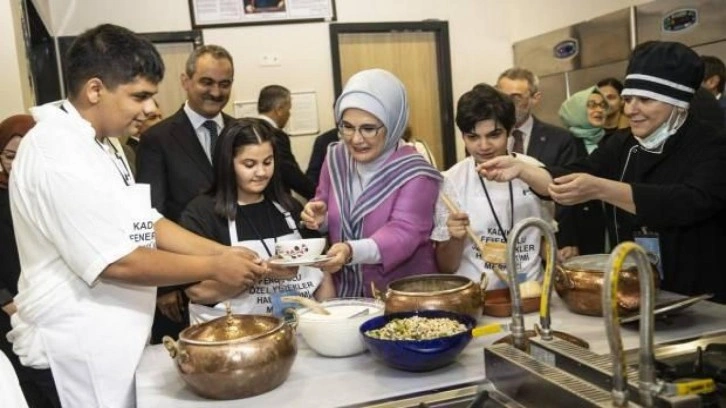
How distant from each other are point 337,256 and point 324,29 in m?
3.67

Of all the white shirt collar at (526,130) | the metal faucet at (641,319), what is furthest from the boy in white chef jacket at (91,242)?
the white shirt collar at (526,130)

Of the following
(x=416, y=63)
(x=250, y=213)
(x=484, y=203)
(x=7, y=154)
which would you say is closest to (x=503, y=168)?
(x=484, y=203)

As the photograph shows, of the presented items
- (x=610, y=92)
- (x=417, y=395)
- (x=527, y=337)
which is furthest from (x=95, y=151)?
(x=610, y=92)

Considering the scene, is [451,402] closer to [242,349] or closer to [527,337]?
[527,337]

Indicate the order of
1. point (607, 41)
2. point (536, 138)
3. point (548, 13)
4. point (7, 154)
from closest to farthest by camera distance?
point (7, 154) → point (536, 138) → point (607, 41) → point (548, 13)

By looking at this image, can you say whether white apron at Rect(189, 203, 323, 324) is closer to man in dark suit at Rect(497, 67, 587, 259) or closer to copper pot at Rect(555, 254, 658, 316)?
copper pot at Rect(555, 254, 658, 316)

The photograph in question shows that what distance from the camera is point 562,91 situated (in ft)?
16.7

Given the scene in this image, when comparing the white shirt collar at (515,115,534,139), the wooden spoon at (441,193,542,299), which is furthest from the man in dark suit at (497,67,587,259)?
the wooden spoon at (441,193,542,299)

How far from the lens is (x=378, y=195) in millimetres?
1964

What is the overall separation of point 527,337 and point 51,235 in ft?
A: 3.50

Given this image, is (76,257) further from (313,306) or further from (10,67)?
(10,67)

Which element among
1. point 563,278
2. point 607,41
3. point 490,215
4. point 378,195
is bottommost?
point 563,278

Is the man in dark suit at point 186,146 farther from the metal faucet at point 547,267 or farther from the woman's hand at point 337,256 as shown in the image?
the metal faucet at point 547,267

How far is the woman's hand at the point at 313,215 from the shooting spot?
2006 mm
